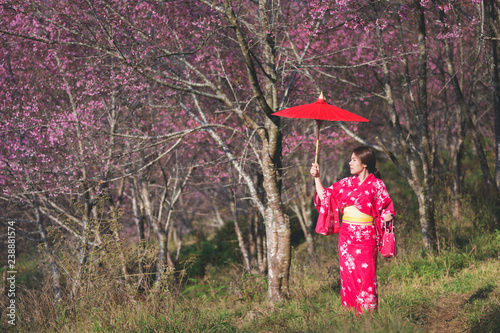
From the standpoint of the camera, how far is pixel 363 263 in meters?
4.34

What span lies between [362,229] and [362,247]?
181 mm

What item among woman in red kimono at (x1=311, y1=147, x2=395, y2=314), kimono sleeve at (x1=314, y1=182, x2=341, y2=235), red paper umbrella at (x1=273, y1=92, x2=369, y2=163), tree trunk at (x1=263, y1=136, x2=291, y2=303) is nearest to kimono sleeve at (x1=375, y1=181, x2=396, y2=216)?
woman in red kimono at (x1=311, y1=147, x2=395, y2=314)

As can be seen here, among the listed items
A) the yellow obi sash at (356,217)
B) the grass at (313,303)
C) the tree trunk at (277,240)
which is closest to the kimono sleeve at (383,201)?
the yellow obi sash at (356,217)

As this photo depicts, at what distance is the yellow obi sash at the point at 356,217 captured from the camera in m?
4.38

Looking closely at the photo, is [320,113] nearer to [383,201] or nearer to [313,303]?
[383,201]

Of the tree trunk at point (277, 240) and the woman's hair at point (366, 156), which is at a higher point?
the woman's hair at point (366, 156)

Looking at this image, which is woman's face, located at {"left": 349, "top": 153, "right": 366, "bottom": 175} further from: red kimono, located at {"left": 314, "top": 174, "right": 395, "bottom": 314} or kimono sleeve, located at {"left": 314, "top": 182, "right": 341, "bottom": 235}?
kimono sleeve, located at {"left": 314, "top": 182, "right": 341, "bottom": 235}

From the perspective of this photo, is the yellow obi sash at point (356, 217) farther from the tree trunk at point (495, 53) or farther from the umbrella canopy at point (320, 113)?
the tree trunk at point (495, 53)

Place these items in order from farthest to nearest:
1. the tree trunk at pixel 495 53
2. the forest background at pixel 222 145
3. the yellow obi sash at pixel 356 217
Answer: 1. the tree trunk at pixel 495 53
2. the forest background at pixel 222 145
3. the yellow obi sash at pixel 356 217

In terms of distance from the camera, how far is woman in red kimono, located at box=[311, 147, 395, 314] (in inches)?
171

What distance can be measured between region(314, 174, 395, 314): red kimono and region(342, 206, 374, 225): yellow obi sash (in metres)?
0.03

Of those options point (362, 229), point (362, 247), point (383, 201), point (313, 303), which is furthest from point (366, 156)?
point (313, 303)

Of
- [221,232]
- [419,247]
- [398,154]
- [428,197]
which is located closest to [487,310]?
[428,197]

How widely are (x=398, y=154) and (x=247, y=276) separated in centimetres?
1160
